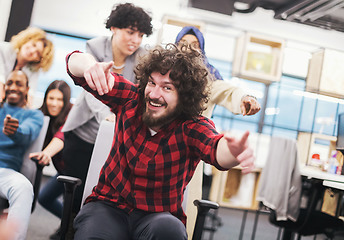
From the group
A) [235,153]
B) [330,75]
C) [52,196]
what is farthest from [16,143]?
[330,75]

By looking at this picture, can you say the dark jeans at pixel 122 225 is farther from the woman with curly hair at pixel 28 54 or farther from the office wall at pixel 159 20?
the office wall at pixel 159 20

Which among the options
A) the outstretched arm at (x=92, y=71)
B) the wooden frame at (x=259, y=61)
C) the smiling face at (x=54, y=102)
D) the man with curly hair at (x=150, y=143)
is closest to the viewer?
the outstretched arm at (x=92, y=71)

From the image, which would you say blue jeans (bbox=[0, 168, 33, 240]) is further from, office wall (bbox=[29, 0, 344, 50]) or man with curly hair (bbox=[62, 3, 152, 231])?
office wall (bbox=[29, 0, 344, 50])

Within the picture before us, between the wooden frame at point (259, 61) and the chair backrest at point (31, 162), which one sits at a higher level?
the wooden frame at point (259, 61)

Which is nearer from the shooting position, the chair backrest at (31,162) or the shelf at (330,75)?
the chair backrest at (31,162)

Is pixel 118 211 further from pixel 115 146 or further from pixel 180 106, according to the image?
pixel 180 106

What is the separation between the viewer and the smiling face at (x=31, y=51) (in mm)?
2725

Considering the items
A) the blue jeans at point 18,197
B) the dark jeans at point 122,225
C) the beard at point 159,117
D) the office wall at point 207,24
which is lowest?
the blue jeans at point 18,197

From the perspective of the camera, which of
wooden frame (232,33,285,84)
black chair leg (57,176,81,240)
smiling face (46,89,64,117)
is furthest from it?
wooden frame (232,33,285,84)

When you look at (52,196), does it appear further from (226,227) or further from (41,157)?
(226,227)

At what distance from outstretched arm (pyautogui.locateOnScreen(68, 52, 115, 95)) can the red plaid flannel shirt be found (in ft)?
0.18

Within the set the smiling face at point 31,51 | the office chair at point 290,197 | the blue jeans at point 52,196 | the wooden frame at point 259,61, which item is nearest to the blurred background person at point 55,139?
the blue jeans at point 52,196

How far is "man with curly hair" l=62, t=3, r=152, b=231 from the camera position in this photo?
2.09 metres

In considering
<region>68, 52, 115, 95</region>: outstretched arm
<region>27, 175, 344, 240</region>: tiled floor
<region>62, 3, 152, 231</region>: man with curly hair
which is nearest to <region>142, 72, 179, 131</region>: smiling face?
<region>68, 52, 115, 95</region>: outstretched arm
